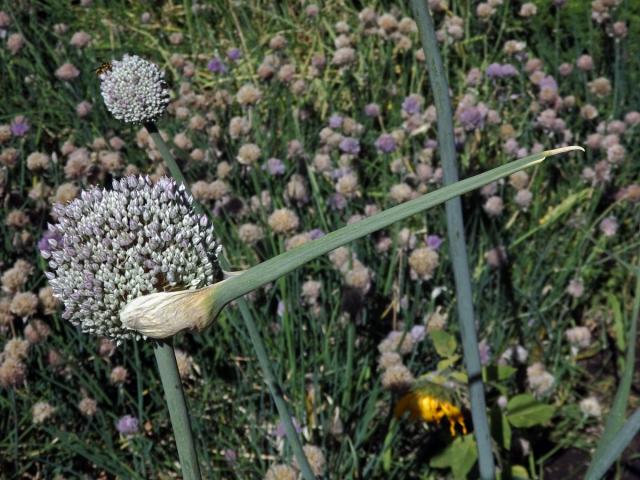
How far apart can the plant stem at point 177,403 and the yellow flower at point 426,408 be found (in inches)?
30.2

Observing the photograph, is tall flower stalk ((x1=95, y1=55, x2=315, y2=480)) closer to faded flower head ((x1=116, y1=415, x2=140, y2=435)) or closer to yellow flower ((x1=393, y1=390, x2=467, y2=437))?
yellow flower ((x1=393, y1=390, x2=467, y2=437))

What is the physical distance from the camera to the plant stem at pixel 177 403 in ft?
1.96

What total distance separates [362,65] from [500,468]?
1454mm

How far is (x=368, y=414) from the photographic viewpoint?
1.50m

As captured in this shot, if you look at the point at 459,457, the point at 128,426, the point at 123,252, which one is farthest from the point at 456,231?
the point at 128,426

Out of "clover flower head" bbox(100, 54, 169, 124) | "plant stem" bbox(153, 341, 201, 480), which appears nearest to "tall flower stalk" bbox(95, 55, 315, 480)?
"clover flower head" bbox(100, 54, 169, 124)

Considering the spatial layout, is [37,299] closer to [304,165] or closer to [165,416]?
[165,416]

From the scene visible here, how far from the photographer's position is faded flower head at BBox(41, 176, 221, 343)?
640 millimetres

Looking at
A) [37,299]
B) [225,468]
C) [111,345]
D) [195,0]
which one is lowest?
[225,468]


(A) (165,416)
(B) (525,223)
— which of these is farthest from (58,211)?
(B) (525,223)

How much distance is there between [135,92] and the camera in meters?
1.11

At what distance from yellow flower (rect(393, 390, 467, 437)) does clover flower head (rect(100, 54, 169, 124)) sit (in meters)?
0.62

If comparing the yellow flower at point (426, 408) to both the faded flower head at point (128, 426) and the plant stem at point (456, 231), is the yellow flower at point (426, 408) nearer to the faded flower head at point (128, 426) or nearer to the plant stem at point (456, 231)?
the plant stem at point (456, 231)

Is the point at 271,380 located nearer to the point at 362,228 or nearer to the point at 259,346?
the point at 259,346
